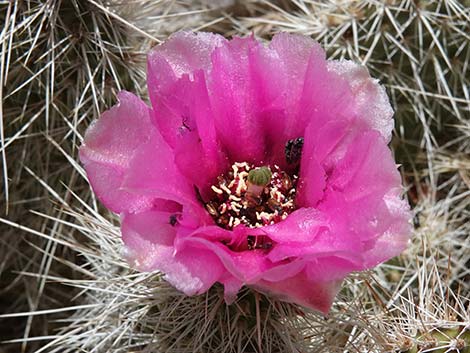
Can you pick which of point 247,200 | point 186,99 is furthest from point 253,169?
point 186,99

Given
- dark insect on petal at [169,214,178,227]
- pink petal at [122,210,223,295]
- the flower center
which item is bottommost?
the flower center

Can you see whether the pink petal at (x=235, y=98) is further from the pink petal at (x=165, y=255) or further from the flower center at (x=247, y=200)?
the pink petal at (x=165, y=255)

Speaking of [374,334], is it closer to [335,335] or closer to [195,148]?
[335,335]

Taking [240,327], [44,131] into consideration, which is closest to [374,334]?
[240,327]

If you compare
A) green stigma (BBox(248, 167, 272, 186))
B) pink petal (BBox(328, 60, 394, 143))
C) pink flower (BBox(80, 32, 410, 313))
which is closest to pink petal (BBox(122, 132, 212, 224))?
pink flower (BBox(80, 32, 410, 313))

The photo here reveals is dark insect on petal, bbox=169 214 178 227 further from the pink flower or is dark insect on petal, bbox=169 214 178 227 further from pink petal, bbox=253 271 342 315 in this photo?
pink petal, bbox=253 271 342 315

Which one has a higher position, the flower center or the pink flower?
the pink flower

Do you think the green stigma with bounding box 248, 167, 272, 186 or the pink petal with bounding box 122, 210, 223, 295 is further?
the green stigma with bounding box 248, 167, 272, 186
